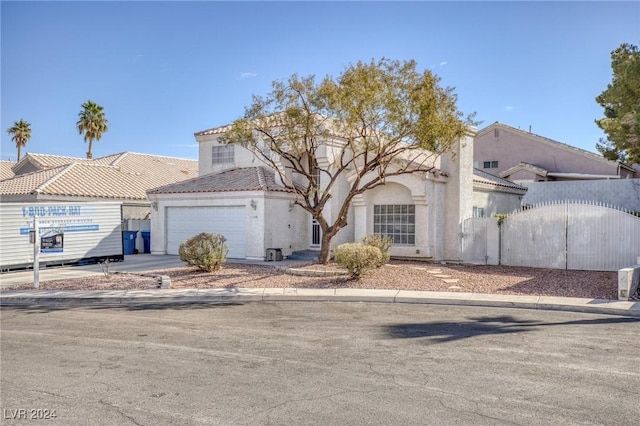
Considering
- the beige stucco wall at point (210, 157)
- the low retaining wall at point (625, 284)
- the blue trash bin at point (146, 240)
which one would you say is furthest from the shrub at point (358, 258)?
the blue trash bin at point (146, 240)

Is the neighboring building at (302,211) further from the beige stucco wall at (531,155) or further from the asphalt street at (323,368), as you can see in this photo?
the beige stucco wall at (531,155)

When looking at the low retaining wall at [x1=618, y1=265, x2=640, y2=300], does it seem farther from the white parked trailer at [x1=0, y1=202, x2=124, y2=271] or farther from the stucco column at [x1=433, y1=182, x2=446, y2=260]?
the white parked trailer at [x1=0, y1=202, x2=124, y2=271]

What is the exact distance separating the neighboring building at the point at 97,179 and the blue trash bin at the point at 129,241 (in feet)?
8.78

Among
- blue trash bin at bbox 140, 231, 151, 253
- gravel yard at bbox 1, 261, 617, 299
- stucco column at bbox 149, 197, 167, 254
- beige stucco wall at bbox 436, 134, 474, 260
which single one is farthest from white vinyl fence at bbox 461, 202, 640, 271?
blue trash bin at bbox 140, 231, 151, 253

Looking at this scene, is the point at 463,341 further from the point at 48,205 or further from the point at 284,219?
the point at 48,205

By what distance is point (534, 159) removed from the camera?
1446 inches

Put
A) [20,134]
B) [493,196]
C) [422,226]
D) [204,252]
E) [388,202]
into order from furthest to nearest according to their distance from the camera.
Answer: [20,134], [493,196], [388,202], [422,226], [204,252]

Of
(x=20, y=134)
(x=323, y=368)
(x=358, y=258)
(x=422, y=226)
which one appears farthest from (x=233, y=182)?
(x=20, y=134)

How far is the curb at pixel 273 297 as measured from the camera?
13.8m

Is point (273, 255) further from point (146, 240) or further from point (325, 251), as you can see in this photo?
point (146, 240)

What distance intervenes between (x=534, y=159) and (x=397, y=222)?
57.7 feet

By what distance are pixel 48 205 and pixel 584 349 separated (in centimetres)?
2043

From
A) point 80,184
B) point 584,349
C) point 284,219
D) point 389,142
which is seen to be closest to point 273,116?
point 389,142

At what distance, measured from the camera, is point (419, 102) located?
1720cm
